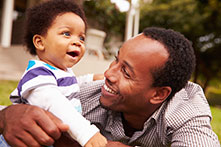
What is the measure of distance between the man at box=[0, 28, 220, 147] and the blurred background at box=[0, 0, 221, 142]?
13.9ft

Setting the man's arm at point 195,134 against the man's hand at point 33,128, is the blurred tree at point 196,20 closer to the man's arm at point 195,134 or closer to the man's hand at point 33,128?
the man's arm at point 195,134

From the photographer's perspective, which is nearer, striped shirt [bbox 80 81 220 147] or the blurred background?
striped shirt [bbox 80 81 220 147]

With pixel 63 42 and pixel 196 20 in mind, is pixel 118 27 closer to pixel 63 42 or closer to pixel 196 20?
pixel 196 20

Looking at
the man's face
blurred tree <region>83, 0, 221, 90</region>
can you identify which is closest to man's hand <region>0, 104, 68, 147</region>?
the man's face

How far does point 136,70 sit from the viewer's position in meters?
1.73

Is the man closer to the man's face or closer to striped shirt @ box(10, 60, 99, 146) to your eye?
the man's face

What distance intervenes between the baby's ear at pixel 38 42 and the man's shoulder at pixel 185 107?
3.27 ft

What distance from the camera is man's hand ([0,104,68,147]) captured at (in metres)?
1.40

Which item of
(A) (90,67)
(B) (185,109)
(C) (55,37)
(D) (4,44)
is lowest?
(A) (90,67)

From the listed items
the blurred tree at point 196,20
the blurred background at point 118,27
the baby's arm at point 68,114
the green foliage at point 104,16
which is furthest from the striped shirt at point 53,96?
the blurred tree at point 196,20

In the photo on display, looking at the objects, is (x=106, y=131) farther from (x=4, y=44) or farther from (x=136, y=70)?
(x=4, y=44)

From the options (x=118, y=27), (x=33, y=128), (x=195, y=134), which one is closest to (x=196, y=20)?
(x=118, y=27)

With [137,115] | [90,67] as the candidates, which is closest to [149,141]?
[137,115]

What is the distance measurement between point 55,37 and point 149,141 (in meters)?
0.99
